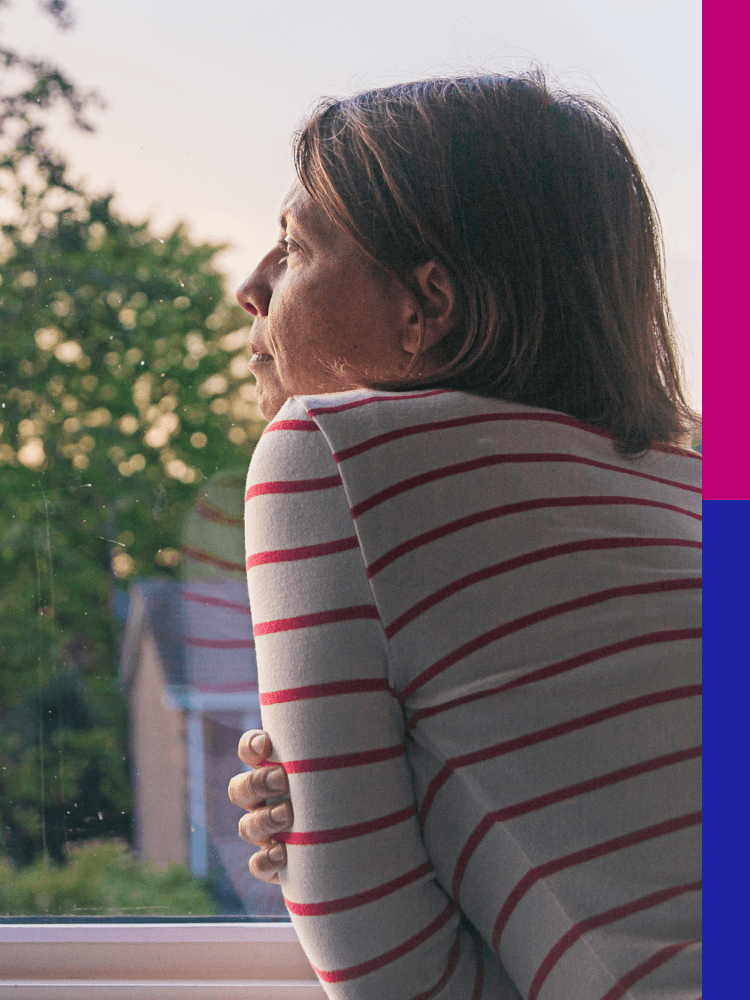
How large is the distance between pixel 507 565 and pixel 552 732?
4.0 inches

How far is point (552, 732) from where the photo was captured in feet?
1.65

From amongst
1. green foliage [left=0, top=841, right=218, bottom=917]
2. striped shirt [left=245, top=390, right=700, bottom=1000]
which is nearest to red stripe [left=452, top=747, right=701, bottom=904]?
striped shirt [left=245, top=390, right=700, bottom=1000]

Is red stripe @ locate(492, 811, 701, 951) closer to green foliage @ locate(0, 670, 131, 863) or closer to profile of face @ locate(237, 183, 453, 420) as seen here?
profile of face @ locate(237, 183, 453, 420)

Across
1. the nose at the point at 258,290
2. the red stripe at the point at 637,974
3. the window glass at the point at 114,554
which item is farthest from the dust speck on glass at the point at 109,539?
the red stripe at the point at 637,974

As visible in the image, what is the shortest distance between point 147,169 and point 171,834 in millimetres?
805

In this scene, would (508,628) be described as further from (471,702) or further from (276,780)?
(276,780)

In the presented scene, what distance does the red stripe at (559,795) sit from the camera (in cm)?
50

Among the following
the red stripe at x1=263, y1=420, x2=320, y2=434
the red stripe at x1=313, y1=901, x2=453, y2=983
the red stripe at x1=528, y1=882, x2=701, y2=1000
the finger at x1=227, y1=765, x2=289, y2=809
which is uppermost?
the red stripe at x1=263, y1=420, x2=320, y2=434

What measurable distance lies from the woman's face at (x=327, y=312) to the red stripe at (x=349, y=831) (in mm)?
347

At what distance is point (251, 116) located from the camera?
3.29 feet

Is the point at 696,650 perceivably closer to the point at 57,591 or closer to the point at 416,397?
the point at 416,397

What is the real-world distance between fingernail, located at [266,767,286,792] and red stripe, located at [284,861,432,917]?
7 cm

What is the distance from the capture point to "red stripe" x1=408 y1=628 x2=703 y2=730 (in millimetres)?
507

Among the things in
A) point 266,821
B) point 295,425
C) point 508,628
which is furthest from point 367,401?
point 266,821
